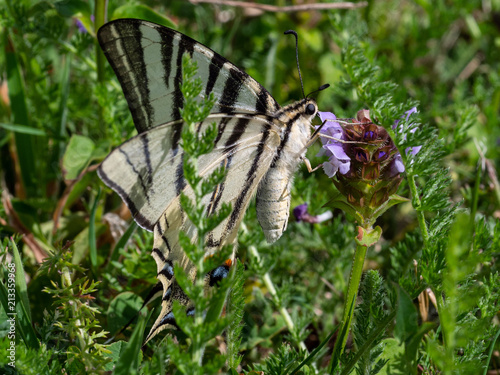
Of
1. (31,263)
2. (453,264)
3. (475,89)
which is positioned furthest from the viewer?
(475,89)

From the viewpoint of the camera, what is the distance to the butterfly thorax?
2.45 m

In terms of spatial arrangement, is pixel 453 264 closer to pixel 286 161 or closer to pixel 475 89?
pixel 286 161

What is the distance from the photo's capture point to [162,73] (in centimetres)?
236

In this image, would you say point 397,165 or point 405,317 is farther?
point 397,165

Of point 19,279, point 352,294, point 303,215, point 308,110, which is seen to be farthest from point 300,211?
point 19,279

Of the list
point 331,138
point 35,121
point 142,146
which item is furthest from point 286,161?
point 35,121

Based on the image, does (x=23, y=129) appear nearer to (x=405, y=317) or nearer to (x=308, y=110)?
(x=308, y=110)

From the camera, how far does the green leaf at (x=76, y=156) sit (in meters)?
3.01

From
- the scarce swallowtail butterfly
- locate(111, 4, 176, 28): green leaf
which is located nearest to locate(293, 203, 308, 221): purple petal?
the scarce swallowtail butterfly

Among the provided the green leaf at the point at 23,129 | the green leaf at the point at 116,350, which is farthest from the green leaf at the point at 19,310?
the green leaf at the point at 23,129

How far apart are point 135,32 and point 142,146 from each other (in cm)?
51

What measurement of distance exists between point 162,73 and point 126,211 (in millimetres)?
1112

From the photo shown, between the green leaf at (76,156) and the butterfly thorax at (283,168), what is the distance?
1121mm

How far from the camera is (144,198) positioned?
2.35m
